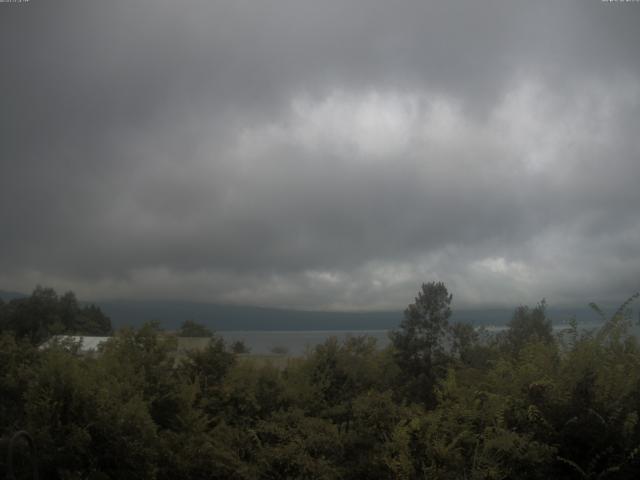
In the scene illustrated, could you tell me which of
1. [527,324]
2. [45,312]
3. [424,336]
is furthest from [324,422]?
[45,312]

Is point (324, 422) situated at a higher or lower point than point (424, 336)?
lower

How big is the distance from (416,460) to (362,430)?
107 cm

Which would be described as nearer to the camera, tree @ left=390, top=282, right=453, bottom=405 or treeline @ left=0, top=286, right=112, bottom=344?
tree @ left=390, top=282, right=453, bottom=405

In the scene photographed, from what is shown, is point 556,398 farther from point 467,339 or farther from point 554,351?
point 467,339

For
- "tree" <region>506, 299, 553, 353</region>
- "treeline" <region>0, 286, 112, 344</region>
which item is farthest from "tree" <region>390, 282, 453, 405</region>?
"treeline" <region>0, 286, 112, 344</region>

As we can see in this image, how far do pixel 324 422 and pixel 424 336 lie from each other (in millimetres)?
5190

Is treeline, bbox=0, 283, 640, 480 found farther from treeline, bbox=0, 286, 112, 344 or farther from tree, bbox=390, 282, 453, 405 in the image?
treeline, bbox=0, 286, 112, 344

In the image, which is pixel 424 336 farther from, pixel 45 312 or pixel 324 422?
pixel 45 312

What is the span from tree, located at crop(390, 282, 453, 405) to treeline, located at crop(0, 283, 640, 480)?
8.54ft

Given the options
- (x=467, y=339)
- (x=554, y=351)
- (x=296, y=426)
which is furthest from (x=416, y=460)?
(x=467, y=339)

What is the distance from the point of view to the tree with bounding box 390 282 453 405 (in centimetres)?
1330

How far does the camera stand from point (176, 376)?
1109cm

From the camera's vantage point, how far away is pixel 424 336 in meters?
13.8

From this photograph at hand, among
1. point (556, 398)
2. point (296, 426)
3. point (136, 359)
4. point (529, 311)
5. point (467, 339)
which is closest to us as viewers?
point (556, 398)
